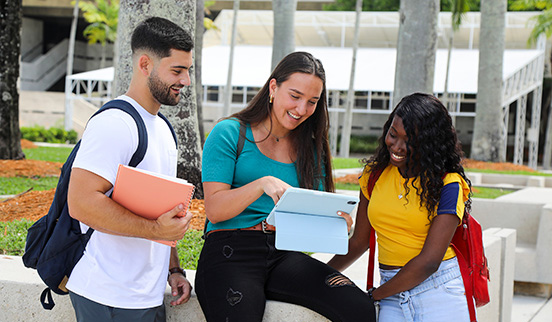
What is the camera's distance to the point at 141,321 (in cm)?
243

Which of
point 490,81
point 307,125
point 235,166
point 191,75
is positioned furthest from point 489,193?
point 490,81

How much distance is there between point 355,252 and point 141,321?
4.20 ft

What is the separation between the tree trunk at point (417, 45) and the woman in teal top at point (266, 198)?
239 inches

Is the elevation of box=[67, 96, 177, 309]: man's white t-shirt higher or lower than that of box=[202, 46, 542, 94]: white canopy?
lower

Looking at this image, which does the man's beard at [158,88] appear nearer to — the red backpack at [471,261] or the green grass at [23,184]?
the red backpack at [471,261]

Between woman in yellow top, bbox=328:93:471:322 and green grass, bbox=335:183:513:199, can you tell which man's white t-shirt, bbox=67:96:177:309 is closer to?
woman in yellow top, bbox=328:93:471:322

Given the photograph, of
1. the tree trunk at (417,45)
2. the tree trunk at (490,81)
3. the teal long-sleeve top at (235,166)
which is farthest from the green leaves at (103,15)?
the teal long-sleeve top at (235,166)

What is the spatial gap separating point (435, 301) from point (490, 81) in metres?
16.2

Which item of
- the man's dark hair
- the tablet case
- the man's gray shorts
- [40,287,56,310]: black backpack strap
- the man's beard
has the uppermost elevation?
the man's dark hair

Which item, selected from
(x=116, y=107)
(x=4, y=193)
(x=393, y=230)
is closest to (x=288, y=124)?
(x=393, y=230)

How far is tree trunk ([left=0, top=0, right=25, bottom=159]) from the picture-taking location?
1010cm

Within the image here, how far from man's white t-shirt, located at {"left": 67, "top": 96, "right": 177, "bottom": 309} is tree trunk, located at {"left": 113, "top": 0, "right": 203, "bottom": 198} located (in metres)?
3.22

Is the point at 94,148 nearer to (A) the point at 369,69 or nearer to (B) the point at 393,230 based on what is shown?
(B) the point at 393,230

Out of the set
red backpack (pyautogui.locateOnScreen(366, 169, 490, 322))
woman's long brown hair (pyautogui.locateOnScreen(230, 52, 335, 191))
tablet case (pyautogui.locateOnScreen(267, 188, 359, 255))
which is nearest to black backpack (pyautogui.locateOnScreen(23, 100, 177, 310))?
tablet case (pyautogui.locateOnScreen(267, 188, 359, 255))
